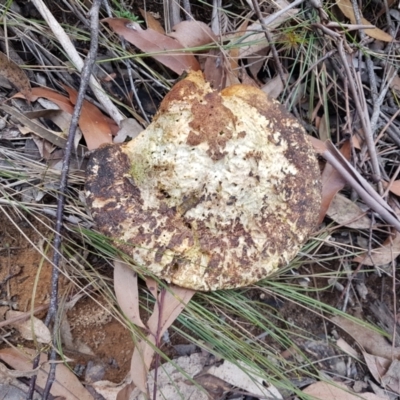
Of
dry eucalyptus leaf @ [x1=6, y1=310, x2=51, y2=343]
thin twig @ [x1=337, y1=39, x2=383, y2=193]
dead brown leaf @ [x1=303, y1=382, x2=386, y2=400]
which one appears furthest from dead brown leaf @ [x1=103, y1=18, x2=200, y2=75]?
dead brown leaf @ [x1=303, y1=382, x2=386, y2=400]

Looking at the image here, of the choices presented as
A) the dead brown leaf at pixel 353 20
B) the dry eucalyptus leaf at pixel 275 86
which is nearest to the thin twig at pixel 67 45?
the dry eucalyptus leaf at pixel 275 86

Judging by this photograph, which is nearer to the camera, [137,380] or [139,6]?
[137,380]

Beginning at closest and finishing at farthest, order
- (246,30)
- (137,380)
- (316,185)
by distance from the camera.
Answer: (137,380) < (316,185) < (246,30)

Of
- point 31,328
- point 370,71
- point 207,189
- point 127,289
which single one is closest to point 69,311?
point 31,328

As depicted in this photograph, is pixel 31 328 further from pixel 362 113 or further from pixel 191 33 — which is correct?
pixel 362 113

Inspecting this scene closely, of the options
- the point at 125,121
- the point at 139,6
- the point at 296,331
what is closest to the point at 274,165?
the point at 125,121

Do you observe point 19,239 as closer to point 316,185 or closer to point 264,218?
point 264,218

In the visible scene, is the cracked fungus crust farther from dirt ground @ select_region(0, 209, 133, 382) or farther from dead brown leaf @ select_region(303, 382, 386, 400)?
dead brown leaf @ select_region(303, 382, 386, 400)
